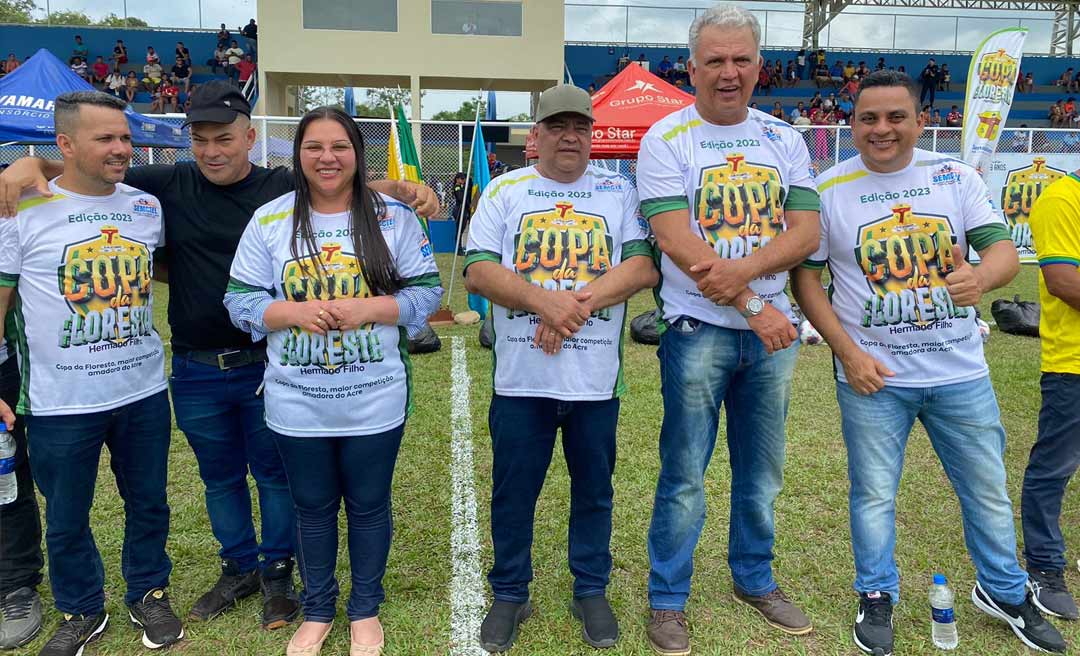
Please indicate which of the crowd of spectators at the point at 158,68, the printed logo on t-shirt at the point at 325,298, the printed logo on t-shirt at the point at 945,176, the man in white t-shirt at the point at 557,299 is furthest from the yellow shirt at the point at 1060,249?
the crowd of spectators at the point at 158,68

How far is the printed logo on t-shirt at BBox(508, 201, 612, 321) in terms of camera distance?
104 inches

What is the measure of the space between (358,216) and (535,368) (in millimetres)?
829

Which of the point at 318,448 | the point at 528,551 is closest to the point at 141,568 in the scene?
the point at 318,448

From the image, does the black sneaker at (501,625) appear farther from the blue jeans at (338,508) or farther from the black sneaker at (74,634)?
the black sneaker at (74,634)

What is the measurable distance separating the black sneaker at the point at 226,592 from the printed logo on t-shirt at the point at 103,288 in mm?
1116

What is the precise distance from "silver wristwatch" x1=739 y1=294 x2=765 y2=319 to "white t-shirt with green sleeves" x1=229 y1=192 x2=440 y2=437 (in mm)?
1260

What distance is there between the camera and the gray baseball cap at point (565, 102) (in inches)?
102

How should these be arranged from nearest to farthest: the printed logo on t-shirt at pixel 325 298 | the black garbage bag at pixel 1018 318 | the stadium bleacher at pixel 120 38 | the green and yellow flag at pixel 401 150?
the printed logo on t-shirt at pixel 325 298, the black garbage bag at pixel 1018 318, the green and yellow flag at pixel 401 150, the stadium bleacher at pixel 120 38

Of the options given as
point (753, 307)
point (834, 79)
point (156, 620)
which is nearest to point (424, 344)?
point (156, 620)

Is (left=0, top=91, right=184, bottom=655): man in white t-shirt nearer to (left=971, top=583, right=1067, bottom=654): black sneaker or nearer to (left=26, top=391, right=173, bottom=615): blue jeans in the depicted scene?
(left=26, top=391, right=173, bottom=615): blue jeans

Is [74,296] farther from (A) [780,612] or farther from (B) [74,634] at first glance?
(A) [780,612]

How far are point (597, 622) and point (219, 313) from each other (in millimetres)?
1889

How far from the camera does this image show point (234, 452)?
10.1 feet

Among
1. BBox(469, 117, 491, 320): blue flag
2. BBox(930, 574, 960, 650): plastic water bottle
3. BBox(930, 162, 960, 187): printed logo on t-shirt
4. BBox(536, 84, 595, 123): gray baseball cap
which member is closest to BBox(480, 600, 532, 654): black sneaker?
BBox(930, 574, 960, 650): plastic water bottle
